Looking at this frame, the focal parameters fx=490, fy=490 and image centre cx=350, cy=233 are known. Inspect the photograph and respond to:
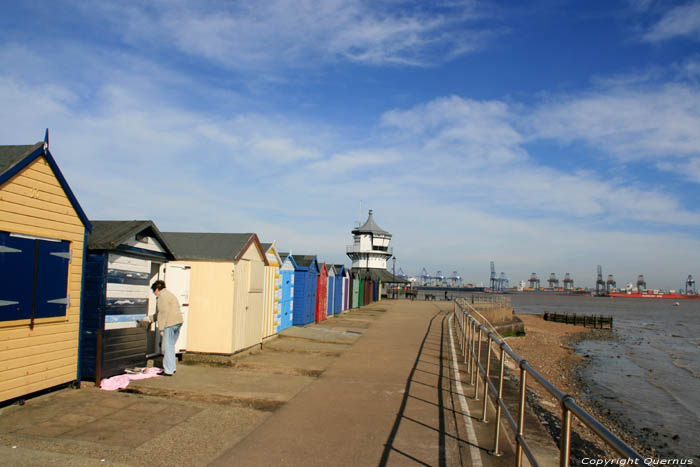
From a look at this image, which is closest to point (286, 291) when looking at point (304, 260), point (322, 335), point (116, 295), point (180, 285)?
point (322, 335)

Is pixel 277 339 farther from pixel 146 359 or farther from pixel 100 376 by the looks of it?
pixel 100 376

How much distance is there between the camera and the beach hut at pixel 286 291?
48.2 feet

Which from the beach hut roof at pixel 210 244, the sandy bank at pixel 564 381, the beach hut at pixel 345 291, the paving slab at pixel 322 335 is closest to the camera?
the sandy bank at pixel 564 381

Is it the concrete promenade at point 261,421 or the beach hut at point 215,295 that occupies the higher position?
the beach hut at point 215,295

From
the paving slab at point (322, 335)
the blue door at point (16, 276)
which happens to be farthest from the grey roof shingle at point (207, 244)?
the paving slab at point (322, 335)

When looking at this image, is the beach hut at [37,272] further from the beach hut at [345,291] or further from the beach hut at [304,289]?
the beach hut at [345,291]

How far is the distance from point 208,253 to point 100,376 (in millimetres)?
3537

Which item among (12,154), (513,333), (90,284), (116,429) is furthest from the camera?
(513,333)

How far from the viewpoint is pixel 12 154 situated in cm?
627

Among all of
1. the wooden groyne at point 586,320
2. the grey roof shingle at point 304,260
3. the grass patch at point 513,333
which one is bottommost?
the wooden groyne at point 586,320

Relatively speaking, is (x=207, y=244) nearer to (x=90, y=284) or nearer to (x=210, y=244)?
(x=210, y=244)

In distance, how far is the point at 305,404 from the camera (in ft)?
23.3

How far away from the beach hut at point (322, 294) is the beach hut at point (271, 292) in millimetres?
4887

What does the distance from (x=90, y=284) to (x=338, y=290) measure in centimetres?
1702
